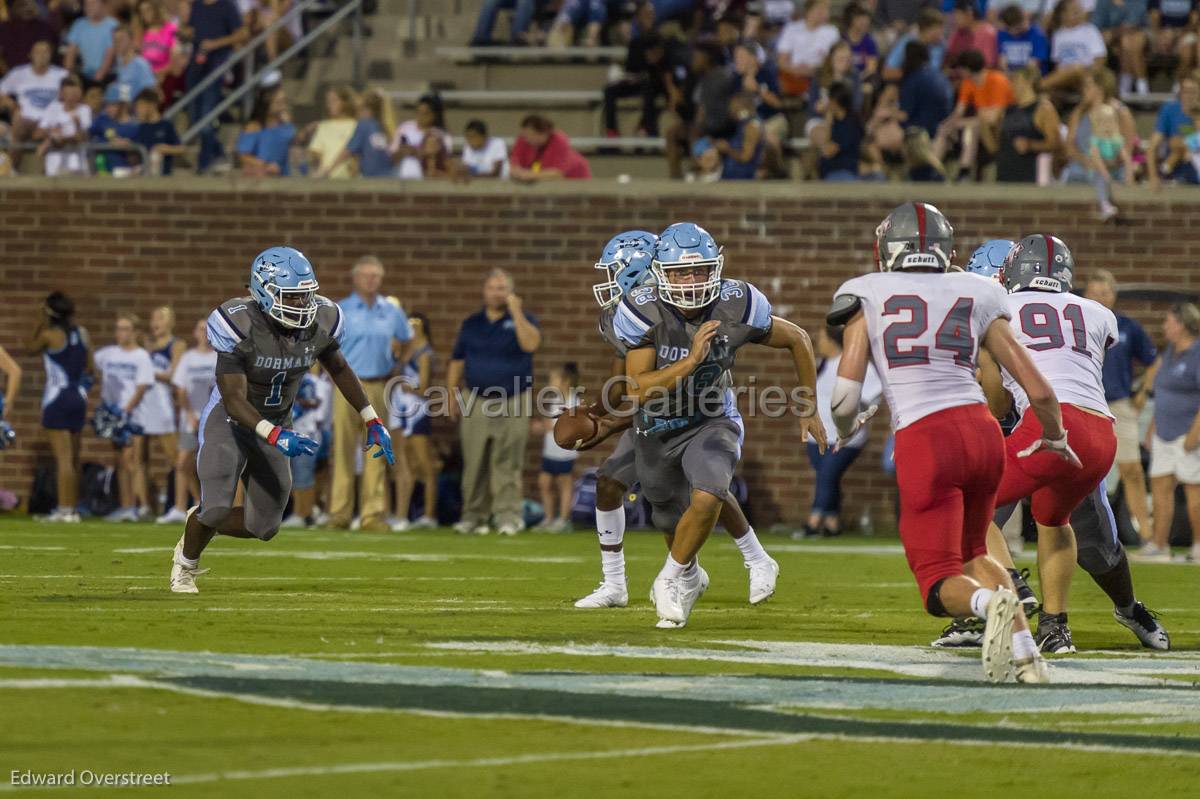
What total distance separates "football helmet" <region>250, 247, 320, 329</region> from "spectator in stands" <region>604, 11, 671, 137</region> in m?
10.2

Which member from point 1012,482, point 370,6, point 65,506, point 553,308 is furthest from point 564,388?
point 1012,482

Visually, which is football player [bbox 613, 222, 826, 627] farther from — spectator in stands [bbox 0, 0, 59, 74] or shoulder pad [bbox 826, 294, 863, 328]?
spectator in stands [bbox 0, 0, 59, 74]

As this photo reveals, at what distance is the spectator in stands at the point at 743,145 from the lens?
18453 millimetres

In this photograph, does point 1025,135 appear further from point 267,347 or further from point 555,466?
point 267,347

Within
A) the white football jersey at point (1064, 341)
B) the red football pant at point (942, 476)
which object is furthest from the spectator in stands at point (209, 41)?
the red football pant at point (942, 476)

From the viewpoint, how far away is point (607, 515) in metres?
10.2

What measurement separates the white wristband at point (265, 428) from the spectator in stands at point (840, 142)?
9.49 m

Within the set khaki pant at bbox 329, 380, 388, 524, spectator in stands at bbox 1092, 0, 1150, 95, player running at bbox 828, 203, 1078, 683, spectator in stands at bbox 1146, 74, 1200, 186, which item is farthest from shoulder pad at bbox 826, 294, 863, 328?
spectator in stands at bbox 1092, 0, 1150, 95

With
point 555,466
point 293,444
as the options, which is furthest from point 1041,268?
point 555,466

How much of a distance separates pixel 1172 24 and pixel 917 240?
44.1 feet

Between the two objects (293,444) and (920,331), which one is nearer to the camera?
(920,331)

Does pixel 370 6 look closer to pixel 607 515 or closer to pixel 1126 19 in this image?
pixel 1126 19

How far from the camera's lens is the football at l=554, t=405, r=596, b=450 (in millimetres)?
9602

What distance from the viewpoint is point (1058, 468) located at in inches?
331
